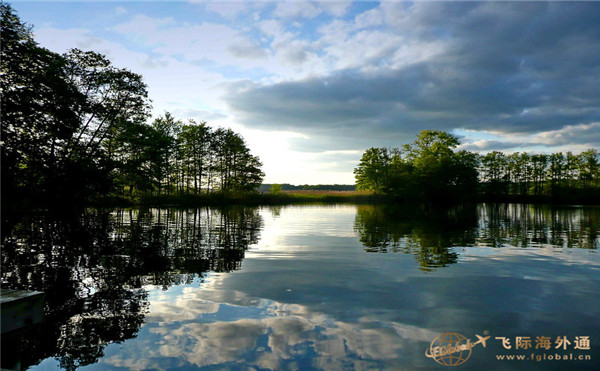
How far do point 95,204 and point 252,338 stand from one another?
53.4 meters

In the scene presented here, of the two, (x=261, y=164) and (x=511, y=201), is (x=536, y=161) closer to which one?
(x=511, y=201)

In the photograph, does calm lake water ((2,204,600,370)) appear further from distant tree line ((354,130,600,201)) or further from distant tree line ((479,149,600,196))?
distant tree line ((479,149,600,196))

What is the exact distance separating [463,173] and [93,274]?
3344 inches

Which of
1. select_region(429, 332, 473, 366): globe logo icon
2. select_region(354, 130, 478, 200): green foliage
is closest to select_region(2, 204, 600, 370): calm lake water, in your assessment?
select_region(429, 332, 473, 366): globe logo icon

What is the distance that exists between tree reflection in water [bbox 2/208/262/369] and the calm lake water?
0.12 ft

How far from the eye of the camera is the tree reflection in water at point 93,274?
205 inches

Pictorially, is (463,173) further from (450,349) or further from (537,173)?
(450,349)

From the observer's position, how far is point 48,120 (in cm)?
3447

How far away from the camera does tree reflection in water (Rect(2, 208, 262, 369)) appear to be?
17.1ft

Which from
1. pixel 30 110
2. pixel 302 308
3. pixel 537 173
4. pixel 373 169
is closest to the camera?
pixel 302 308

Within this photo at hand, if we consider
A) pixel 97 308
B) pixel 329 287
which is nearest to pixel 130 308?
pixel 97 308

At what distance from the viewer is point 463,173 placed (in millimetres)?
80750

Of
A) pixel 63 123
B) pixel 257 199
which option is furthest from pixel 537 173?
pixel 63 123

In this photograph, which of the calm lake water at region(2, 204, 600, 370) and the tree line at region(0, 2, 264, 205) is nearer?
the calm lake water at region(2, 204, 600, 370)
